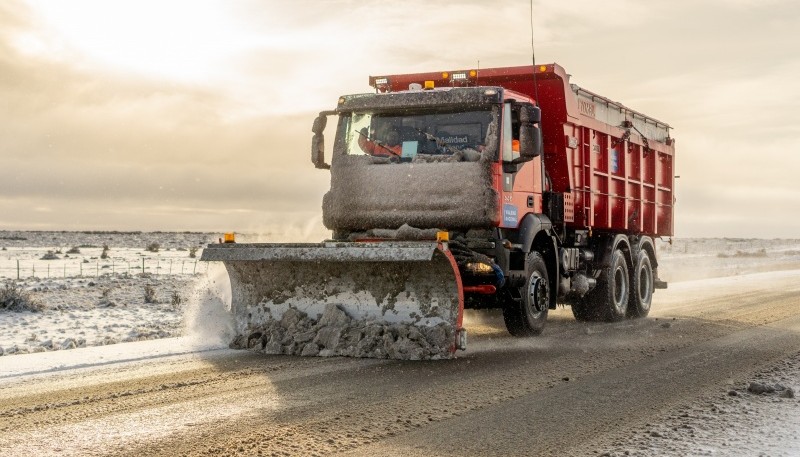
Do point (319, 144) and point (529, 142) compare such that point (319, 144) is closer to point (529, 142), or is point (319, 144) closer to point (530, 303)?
point (529, 142)

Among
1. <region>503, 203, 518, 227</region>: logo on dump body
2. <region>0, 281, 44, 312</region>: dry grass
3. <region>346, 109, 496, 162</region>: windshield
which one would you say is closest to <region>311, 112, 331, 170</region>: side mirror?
<region>346, 109, 496, 162</region>: windshield

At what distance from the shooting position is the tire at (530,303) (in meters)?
10.6

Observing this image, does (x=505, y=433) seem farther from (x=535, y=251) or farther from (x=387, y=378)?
(x=535, y=251)

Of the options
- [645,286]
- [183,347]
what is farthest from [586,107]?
[183,347]

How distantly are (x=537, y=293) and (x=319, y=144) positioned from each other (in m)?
3.27

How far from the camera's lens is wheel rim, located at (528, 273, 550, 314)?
10766 mm

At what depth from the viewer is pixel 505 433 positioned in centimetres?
572

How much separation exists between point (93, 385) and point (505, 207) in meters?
4.88

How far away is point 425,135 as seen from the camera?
33.1 ft

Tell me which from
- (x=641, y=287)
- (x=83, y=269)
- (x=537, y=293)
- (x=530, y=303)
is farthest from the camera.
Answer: (x=83, y=269)

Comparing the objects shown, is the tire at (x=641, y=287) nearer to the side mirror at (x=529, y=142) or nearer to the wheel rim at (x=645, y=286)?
the wheel rim at (x=645, y=286)

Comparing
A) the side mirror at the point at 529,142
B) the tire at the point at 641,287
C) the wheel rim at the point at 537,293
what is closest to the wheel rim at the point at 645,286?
the tire at the point at 641,287

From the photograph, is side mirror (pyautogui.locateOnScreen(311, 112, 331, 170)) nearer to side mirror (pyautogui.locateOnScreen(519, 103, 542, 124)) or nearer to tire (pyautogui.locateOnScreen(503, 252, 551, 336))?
side mirror (pyautogui.locateOnScreen(519, 103, 542, 124))

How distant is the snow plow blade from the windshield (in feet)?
5.05
